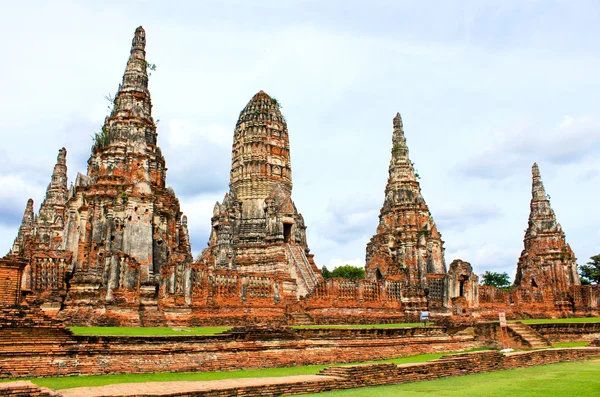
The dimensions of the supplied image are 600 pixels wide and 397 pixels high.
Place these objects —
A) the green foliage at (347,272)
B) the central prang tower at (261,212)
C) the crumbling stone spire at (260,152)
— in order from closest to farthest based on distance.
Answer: the central prang tower at (261,212)
the crumbling stone spire at (260,152)
the green foliage at (347,272)

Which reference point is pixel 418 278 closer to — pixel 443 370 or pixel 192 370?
pixel 443 370

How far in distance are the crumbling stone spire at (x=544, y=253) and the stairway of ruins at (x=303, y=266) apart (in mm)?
20009

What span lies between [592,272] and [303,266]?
4159cm

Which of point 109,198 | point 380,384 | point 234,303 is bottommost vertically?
point 380,384

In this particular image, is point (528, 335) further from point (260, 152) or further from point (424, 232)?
point (260, 152)

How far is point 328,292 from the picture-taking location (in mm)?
30125

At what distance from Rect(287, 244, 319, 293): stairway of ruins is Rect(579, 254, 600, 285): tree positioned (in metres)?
40.1

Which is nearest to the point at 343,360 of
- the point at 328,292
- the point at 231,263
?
the point at 328,292

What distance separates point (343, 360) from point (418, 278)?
1802 centimetres

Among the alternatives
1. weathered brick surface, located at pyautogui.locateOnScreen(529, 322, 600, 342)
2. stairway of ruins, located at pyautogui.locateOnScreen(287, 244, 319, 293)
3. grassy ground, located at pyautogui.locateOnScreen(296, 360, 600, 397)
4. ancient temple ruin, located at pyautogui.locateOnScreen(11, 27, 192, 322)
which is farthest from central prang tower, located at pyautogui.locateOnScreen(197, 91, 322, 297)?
grassy ground, located at pyautogui.locateOnScreen(296, 360, 600, 397)

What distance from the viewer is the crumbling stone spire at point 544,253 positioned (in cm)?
4522

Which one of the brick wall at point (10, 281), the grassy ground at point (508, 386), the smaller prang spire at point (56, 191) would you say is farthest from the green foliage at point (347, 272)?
the brick wall at point (10, 281)

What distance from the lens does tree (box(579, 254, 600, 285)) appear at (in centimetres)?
6053

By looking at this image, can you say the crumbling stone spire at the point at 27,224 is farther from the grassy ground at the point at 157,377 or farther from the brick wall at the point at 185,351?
the grassy ground at the point at 157,377
